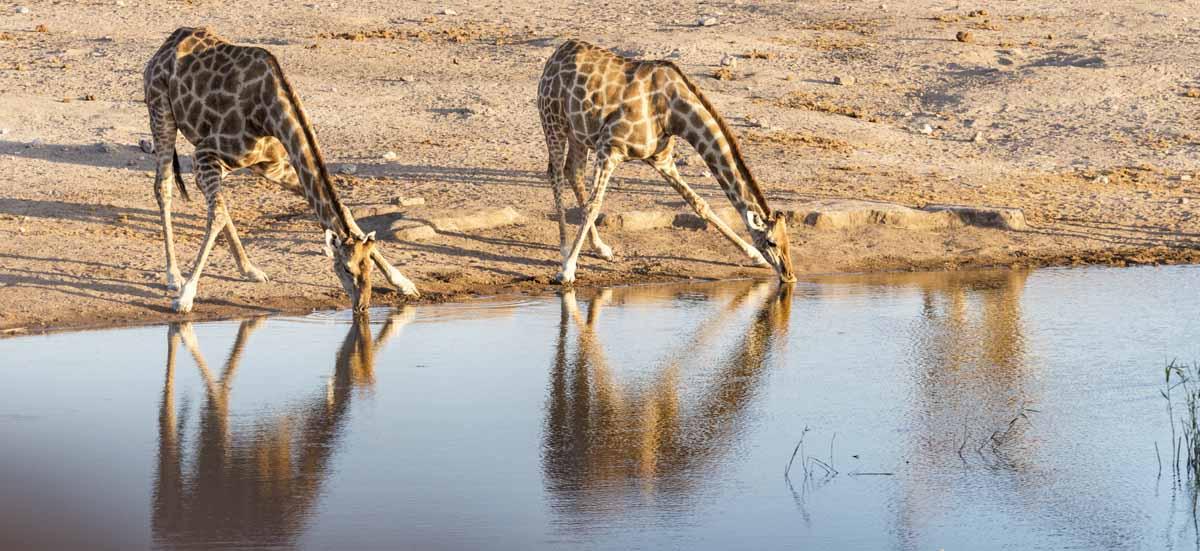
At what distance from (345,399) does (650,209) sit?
20.8 ft

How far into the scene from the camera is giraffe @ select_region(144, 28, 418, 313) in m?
10.7

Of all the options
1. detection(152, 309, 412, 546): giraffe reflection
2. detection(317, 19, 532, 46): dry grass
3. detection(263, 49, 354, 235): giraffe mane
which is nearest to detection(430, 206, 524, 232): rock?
detection(263, 49, 354, 235): giraffe mane

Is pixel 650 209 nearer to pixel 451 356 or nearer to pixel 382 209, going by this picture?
pixel 382 209

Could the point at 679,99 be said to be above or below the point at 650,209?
above

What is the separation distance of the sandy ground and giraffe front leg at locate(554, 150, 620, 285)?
0.66ft

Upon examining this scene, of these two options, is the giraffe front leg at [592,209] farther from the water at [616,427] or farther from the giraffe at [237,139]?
the giraffe at [237,139]

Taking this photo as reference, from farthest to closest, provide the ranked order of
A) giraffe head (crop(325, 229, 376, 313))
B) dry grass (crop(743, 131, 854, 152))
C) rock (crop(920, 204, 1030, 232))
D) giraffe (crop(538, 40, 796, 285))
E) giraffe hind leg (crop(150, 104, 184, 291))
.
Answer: dry grass (crop(743, 131, 854, 152))
rock (crop(920, 204, 1030, 232))
giraffe (crop(538, 40, 796, 285))
giraffe hind leg (crop(150, 104, 184, 291))
giraffe head (crop(325, 229, 376, 313))

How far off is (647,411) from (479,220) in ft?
18.6

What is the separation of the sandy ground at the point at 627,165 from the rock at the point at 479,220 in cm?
10

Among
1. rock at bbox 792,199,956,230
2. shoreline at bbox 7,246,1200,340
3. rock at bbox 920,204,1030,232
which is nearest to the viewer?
shoreline at bbox 7,246,1200,340

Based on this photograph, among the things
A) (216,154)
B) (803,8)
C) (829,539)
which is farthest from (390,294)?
(803,8)

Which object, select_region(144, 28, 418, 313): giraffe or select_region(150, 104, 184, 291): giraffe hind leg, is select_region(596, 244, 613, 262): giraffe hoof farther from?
select_region(150, 104, 184, 291): giraffe hind leg

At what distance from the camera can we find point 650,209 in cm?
1421

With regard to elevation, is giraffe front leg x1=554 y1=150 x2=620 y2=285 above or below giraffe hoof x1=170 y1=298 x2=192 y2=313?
above
